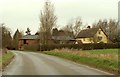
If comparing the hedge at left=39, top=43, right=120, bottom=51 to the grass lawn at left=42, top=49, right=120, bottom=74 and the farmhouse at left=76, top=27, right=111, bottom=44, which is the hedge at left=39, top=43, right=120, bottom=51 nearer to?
the farmhouse at left=76, top=27, right=111, bottom=44

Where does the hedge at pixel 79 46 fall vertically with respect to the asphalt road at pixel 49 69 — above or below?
below

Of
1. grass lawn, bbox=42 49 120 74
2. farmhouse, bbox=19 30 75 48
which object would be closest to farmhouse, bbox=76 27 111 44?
farmhouse, bbox=19 30 75 48

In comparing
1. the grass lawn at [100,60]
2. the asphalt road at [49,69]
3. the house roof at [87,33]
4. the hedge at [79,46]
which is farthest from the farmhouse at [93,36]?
the asphalt road at [49,69]

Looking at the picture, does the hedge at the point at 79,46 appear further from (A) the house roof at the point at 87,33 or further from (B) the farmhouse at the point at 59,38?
(B) the farmhouse at the point at 59,38

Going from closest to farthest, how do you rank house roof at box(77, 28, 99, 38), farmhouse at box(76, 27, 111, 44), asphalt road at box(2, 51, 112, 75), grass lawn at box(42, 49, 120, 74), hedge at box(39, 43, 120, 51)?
1. asphalt road at box(2, 51, 112, 75)
2. grass lawn at box(42, 49, 120, 74)
3. hedge at box(39, 43, 120, 51)
4. farmhouse at box(76, 27, 111, 44)
5. house roof at box(77, 28, 99, 38)

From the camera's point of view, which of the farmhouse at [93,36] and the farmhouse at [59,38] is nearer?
the farmhouse at [93,36]

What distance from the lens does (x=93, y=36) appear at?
4158 inches

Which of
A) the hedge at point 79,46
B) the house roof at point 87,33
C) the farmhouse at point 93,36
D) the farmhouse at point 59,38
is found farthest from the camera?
the farmhouse at point 59,38

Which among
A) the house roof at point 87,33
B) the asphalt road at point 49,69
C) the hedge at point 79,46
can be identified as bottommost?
the hedge at point 79,46

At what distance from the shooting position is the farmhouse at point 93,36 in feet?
347

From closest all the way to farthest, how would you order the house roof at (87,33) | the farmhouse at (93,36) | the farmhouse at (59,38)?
the farmhouse at (93,36), the house roof at (87,33), the farmhouse at (59,38)

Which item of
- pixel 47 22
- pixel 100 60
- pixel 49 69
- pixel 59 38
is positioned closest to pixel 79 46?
pixel 47 22

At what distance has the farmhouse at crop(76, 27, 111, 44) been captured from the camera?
10581 cm

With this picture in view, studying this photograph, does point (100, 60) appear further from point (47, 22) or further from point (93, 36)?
point (93, 36)
